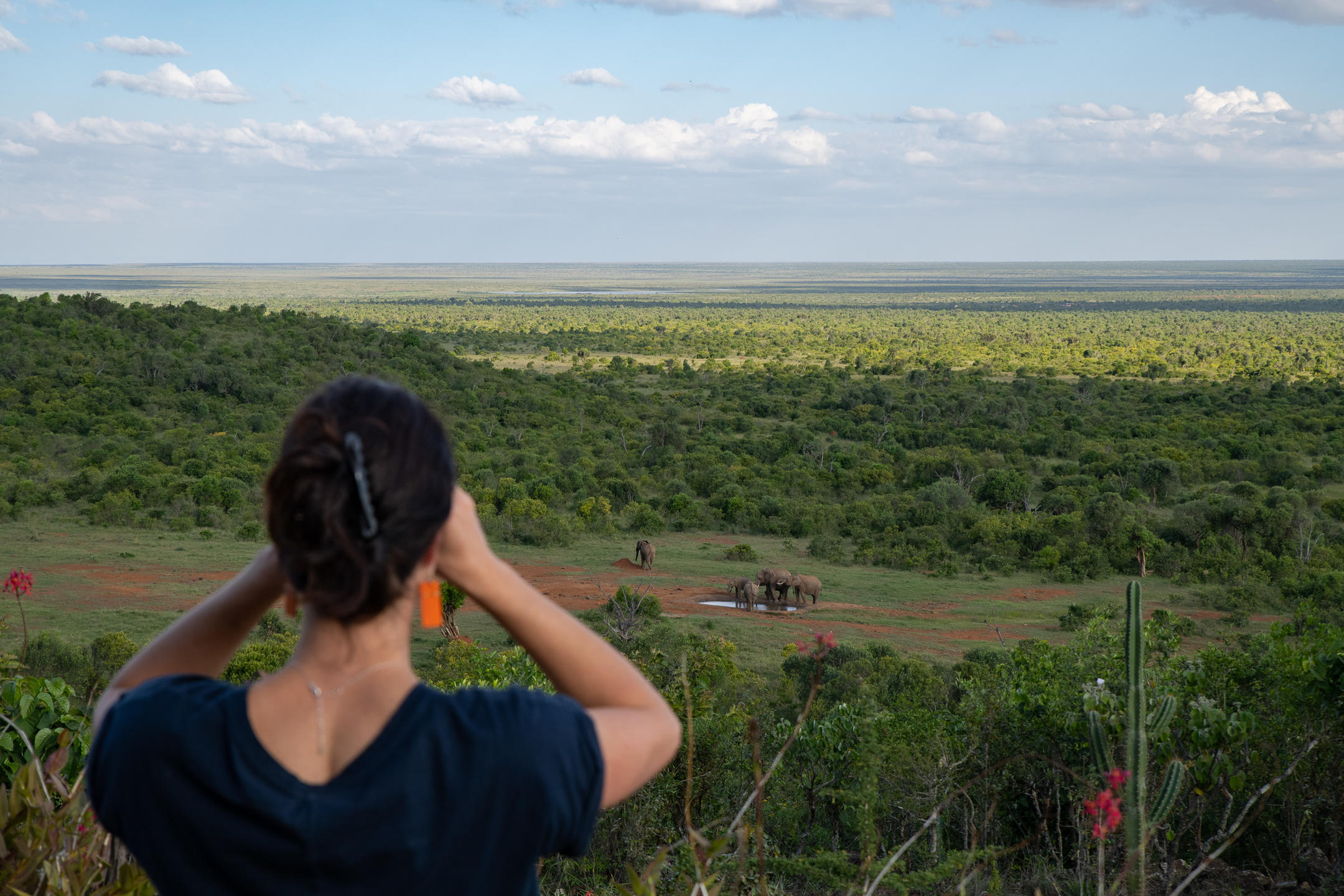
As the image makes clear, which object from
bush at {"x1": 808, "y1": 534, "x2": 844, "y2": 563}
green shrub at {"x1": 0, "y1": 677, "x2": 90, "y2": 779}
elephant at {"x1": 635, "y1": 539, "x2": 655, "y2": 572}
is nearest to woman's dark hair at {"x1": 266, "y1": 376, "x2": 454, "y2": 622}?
green shrub at {"x1": 0, "y1": 677, "x2": 90, "y2": 779}

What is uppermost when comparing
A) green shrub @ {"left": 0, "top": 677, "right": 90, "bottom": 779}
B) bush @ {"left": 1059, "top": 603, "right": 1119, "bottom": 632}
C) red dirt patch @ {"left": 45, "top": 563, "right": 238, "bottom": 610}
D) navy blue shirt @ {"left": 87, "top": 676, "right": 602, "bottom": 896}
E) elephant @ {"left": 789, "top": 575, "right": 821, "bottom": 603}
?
navy blue shirt @ {"left": 87, "top": 676, "right": 602, "bottom": 896}

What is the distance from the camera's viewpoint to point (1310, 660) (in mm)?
6336

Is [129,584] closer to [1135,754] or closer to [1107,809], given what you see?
[1135,754]

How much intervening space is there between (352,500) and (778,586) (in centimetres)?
2071

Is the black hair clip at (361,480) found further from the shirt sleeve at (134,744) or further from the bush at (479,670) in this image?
the bush at (479,670)

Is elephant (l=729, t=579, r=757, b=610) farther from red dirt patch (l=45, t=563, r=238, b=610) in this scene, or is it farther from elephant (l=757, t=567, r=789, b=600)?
red dirt patch (l=45, t=563, r=238, b=610)

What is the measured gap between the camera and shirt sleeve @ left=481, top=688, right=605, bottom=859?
4.12 ft

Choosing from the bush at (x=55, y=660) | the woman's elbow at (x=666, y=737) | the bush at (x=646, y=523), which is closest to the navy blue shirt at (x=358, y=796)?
the woman's elbow at (x=666, y=737)

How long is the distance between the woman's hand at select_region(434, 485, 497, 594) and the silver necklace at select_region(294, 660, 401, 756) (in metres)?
0.13

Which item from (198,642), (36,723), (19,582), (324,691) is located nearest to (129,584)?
(36,723)

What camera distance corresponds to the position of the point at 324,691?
1.26 m

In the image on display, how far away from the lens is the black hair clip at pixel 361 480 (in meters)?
1.18

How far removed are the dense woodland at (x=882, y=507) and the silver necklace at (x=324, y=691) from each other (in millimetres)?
902

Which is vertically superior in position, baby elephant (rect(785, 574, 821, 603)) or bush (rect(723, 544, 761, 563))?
baby elephant (rect(785, 574, 821, 603))
